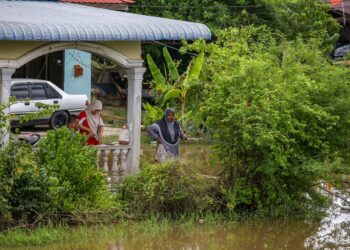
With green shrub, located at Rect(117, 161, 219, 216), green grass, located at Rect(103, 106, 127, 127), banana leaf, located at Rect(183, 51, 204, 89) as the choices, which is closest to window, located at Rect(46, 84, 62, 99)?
green grass, located at Rect(103, 106, 127, 127)

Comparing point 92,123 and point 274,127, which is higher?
point 274,127

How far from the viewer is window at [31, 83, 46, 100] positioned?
22844mm

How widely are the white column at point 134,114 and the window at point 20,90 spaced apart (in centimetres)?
698

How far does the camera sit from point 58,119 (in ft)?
77.7

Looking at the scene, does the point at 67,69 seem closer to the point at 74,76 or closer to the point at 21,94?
the point at 74,76

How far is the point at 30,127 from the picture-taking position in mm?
23969

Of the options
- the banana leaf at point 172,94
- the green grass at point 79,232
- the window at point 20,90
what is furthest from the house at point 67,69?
the green grass at point 79,232

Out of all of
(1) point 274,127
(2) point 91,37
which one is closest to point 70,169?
(2) point 91,37

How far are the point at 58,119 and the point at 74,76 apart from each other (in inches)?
84.6

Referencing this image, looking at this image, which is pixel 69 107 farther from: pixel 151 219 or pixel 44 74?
pixel 151 219

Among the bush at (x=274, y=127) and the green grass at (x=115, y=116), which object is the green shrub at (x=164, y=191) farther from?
the green grass at (x=115, y=116)

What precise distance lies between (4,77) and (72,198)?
86.6 inches

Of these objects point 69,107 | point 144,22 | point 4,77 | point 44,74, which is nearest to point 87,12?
point 144,22

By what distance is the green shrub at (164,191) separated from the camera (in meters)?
14.2
